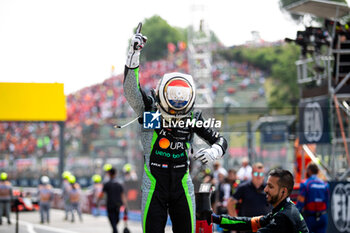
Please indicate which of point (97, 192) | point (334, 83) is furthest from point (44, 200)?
point (334, 83)

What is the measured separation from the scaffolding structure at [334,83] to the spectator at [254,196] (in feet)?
10.7

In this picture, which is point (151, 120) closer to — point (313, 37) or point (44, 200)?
point (313, 37)

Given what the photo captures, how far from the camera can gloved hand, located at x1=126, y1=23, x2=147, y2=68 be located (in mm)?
4738

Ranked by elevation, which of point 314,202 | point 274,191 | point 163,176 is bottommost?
point 314,202

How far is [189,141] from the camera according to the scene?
515 cm

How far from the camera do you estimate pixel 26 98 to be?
7707mm

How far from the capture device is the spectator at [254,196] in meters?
8.74

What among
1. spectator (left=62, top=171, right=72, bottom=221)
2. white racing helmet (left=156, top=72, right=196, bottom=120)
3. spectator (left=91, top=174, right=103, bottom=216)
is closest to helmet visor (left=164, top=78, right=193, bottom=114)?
white racing helmet (left=156, top=72, right=196, bottom=120)

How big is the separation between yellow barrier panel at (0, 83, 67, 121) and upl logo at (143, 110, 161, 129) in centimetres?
299

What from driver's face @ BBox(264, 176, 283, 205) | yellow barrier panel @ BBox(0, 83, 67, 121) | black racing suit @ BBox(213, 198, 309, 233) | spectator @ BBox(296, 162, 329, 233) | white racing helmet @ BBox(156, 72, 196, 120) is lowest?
spectator @ BBox(296, 162, 329, 233)

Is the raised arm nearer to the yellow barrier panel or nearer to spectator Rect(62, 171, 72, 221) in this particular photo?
the yellow barrier panel

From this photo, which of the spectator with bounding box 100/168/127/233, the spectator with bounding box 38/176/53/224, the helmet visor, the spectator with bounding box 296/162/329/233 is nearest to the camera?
the helmet visor

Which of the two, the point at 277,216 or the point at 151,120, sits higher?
the point at 151,120

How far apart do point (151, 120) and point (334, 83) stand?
8669mm
